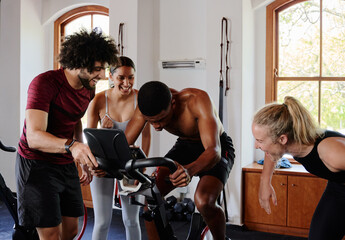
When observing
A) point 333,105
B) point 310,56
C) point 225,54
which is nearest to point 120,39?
point 225,54

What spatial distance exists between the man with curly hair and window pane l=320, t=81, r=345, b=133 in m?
2.80

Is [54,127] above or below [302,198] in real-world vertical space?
above

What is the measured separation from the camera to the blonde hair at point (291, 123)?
2021 mm

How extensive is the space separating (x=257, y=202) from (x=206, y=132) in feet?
6.57

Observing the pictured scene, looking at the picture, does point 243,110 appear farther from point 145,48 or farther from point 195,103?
point 195,103

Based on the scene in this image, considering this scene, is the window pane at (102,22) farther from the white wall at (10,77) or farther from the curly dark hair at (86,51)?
the curly dark hair at (86,51)

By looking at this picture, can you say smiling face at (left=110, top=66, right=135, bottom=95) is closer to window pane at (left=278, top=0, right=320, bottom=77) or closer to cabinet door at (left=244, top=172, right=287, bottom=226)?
cabinet door at (left=244, top=172, right=287, bottom=226)

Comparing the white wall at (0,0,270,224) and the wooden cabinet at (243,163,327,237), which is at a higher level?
the white wall at (0,0,270,224)

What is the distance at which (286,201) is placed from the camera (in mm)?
4027

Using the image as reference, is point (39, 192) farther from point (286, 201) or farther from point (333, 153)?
point (286, 201)

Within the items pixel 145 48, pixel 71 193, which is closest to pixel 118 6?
pixel 145 48

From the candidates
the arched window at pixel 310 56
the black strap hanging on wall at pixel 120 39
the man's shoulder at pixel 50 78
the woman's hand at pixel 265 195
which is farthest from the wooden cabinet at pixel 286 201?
the man's shoulder at pixel 50 78

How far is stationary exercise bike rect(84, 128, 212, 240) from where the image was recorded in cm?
175

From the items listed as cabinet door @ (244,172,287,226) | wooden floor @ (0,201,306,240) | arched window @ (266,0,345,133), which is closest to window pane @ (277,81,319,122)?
arched window @ (266,0,345,133)
